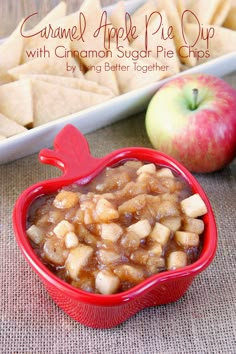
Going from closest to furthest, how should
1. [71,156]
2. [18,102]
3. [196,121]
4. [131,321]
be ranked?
[131,321]
[71,156]
[196,121]
[18,102]

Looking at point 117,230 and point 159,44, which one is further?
point 159,44

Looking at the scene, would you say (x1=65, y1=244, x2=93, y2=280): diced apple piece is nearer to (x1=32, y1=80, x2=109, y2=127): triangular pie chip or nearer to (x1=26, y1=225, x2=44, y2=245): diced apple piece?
(x1=26, y1=225, x2=44, y2=245): diced apple piece

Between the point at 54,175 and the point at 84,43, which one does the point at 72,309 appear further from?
the point at 84,43

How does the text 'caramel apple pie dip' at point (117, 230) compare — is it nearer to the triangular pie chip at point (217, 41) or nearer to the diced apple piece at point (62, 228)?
the diced apple piece at point (62, 228)

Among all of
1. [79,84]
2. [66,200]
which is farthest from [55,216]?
[79,84]

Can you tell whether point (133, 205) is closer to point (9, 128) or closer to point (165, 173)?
point (165, 173)

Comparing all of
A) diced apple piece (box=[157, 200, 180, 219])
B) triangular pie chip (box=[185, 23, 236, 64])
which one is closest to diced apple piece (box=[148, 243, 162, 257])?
diced apple piece (box=[157, 200, 180, 219])
